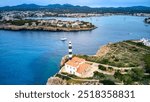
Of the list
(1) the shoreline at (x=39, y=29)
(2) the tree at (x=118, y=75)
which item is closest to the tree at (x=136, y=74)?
(2) the tree at (x=118, y=75)

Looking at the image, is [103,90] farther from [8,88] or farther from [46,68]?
[46,68]

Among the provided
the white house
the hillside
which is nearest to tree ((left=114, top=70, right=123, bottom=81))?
the hillside

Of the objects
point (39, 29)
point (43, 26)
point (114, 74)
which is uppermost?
point (114, 74)

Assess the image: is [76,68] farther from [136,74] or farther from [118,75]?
[136,74]

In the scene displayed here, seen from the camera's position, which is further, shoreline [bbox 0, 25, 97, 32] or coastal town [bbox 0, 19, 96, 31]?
coastal town [bbox 0, 19, 96, 31]

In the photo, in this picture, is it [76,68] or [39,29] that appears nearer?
[76,68]

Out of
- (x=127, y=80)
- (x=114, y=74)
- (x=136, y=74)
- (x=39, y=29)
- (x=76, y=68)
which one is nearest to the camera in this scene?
(x=127, y=80)

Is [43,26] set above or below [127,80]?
below

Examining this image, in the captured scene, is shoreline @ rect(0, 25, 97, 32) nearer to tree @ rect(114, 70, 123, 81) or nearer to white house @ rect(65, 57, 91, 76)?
white house @ rect(65, 57, 91, 76)

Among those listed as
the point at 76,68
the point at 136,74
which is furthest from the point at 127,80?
the point at 76,68

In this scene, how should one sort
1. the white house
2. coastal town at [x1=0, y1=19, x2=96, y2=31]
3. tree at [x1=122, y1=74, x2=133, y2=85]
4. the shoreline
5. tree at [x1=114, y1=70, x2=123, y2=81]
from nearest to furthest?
1. tree at [x1=122, y1=74, x2=133, y2=85]
2. tree at [x1=114, y1=70, x2=123, y2=81]
3. the white house
4. the shoreline
5. coastal town at [x1=0, y1=19, x2=96, y2=31]

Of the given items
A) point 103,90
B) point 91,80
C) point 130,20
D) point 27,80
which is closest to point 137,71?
point 91,80
